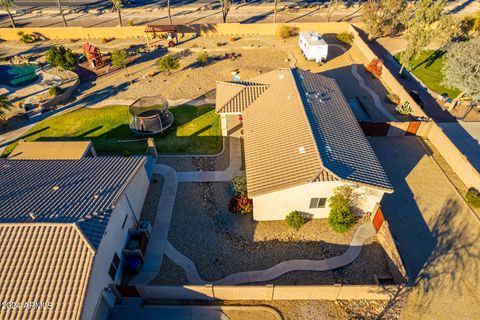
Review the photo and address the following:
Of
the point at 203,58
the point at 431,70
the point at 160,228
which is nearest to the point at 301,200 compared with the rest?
the point at 160,228

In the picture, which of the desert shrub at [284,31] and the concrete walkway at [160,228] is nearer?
the concrete walkway at [160,228]

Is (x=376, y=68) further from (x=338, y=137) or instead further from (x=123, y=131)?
(x=123, y=131)

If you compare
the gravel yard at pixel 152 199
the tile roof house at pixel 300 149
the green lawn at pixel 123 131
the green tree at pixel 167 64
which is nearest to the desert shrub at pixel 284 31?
the green tree at pixel 167 64

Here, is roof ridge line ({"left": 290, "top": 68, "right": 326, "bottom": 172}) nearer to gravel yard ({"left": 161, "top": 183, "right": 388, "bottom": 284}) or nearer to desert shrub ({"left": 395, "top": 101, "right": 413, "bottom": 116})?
gravel yard ({"left": 161, "top": 183, "right": 388, "bottom": 284})

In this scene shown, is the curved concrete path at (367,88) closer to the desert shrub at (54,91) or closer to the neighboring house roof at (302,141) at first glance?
the neighboring house roof at (302,141)

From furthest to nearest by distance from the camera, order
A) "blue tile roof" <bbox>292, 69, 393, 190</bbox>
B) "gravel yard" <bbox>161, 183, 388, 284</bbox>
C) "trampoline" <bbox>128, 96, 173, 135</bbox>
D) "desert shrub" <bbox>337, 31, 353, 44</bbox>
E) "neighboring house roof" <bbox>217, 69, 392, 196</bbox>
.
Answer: "desert shrub" <bbox>337, 31, 353, 44</bbox> < "trampoline" <bbox>128, 96, 173, 135</bbox> < "blue tile roof" <bbox>292, 69, 393, 190</bbox> < "neighboring house roof" <bbox>217, 69, 392, 196</bbox> < "gravel yard" <bbox>161, 183, 388, 284</bbox>

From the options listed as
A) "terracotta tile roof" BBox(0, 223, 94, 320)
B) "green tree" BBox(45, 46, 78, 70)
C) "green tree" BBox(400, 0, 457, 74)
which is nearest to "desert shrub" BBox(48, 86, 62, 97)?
"green tree" BBox(45, 46, 78, 70)
